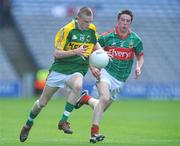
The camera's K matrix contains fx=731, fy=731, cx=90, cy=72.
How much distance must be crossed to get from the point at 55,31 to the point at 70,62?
22.2m

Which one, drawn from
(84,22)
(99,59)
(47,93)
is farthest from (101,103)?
(84,22)

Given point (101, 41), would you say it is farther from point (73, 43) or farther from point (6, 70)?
point (6, 70)

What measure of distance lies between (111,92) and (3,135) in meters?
2.35

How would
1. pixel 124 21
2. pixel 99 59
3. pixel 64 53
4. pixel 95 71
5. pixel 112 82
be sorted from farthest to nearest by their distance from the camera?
pixel 112 82, pixel 124 21, pixel 95 71, pixel 99 59, pixel 64 53

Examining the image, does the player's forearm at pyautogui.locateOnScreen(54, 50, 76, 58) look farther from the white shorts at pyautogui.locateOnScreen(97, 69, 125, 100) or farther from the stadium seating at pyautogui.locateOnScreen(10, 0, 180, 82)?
the stadium seating at pyautogui.locateOnScreen(10, 0, 180, 82)

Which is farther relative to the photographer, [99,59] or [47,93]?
[47,93]

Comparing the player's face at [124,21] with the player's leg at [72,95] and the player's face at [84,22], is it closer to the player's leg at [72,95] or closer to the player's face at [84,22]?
the player's face at [84,22]

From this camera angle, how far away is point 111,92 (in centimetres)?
1306

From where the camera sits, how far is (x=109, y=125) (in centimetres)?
1794

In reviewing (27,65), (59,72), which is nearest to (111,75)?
(59,72)

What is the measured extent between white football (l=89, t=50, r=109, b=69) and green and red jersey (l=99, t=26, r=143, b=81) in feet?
2.53

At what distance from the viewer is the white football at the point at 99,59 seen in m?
12.2

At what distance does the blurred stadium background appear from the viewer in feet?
103

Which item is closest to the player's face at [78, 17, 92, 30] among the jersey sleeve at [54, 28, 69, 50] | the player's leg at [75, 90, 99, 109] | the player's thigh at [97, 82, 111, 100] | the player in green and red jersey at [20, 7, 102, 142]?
the player in green and red jersey at [20, 7, 102, 142]
